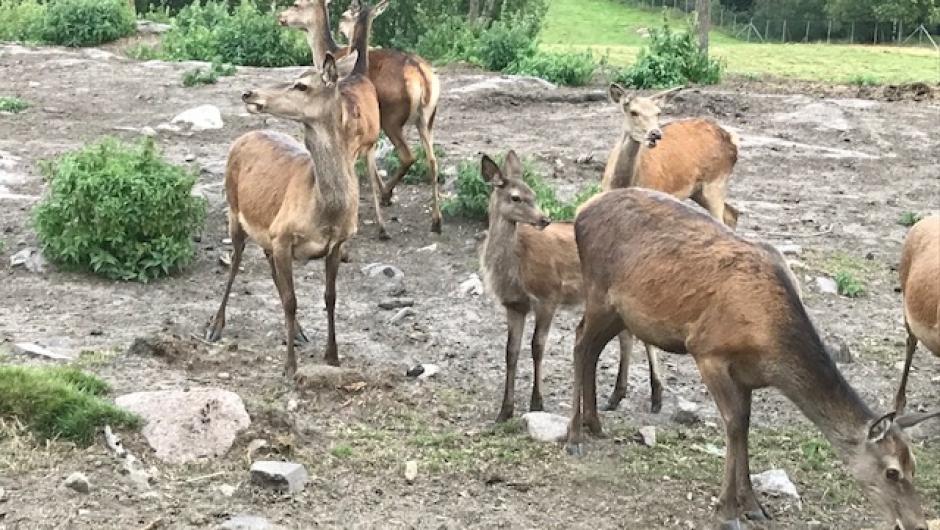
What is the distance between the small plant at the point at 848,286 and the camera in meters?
9.73

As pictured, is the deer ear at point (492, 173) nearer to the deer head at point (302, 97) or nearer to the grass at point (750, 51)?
the deer head at point (302, 97)

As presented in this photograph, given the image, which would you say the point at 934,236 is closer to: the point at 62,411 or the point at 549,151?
the point at 62,411

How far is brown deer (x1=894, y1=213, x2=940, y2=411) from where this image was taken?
6.86 meters

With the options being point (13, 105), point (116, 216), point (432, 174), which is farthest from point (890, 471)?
point (13, 105)

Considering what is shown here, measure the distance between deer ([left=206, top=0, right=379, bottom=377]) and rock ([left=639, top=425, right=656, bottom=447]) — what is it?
6.86ft

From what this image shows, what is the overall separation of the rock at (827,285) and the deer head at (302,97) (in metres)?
4.45

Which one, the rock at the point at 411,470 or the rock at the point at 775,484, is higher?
the rock at the point at 411,470

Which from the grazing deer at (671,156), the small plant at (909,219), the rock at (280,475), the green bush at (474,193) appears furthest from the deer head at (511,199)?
the small plant at (909,219)

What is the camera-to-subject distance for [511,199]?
728 cm

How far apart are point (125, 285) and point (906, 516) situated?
19.7 ft

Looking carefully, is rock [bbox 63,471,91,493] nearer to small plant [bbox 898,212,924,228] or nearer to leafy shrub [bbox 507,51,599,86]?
small plant [bbox 898,212,924,228]

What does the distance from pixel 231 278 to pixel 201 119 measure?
6.91 meters

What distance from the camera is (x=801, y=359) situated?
5.39 meters

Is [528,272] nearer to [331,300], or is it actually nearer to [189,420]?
[331,300]
